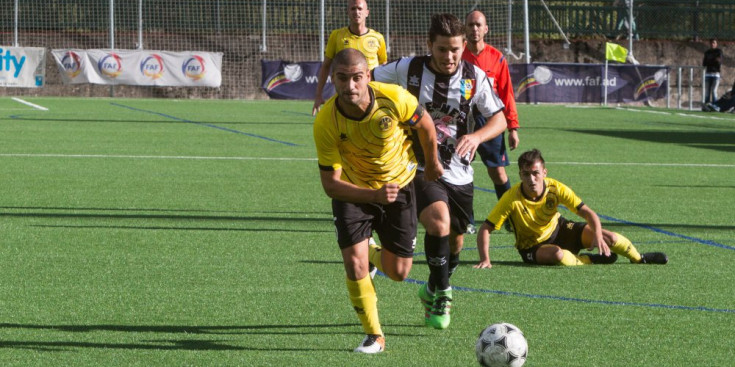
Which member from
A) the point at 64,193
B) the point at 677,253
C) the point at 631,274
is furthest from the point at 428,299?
the point at 64,193

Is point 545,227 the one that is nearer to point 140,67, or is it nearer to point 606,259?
point 606,259

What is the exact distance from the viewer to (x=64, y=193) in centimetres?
1197

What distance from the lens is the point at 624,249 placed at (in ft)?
27.2

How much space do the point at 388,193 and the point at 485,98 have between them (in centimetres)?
172

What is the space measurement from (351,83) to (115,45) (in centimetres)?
3229

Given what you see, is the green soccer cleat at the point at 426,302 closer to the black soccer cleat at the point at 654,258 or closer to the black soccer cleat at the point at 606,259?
the black soccer cleat at the point at 606,259

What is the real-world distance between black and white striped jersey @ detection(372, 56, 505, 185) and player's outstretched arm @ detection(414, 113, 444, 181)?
0.67m

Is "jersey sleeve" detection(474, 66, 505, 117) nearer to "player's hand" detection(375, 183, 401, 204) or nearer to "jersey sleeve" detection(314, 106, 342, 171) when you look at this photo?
"jersey sleeve" detection(314, 106, 342, 171)

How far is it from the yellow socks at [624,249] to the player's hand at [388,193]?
3343 millimetres

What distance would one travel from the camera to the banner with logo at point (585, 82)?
3519 centimetres

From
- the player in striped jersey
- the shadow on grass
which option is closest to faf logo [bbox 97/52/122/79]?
the shadow on grass

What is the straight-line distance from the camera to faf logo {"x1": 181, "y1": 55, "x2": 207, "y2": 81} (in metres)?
35.5

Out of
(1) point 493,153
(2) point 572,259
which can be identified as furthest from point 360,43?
(2) point 572,259

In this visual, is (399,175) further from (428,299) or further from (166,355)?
(166,355)
